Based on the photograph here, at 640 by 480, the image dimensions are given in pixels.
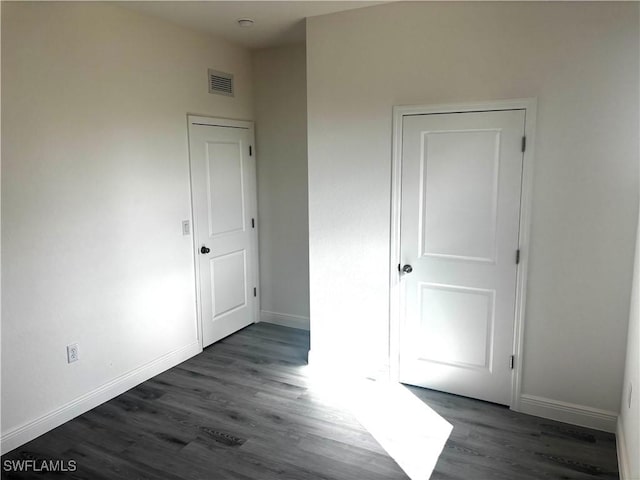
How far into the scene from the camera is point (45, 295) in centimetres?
284

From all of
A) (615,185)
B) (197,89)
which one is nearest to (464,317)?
(615,185)

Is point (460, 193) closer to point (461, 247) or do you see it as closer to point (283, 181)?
point (461, 247)

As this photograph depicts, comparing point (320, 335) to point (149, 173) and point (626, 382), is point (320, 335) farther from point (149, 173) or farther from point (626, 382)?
point (626, 382)

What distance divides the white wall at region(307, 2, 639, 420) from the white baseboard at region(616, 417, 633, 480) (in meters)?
0.17

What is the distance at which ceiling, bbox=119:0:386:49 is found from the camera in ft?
10.2

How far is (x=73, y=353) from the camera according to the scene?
3.03m

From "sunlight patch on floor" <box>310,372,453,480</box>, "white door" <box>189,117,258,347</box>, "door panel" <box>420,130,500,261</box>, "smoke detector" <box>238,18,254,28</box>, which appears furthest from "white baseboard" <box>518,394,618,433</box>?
"smoke detector" <box>238,18,254,28</box>

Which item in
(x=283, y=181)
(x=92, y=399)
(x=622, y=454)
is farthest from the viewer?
(x=283, y=181)

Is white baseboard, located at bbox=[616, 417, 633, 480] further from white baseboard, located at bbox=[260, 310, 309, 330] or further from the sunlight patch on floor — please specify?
white baseboard, located at bbox=[260, 310, 309, 330]

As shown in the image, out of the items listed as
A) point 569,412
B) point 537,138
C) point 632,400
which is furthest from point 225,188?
point 632,400

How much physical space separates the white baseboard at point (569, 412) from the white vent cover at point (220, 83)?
3.36 m

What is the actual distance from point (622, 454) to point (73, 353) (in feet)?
10.8

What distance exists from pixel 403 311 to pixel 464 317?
425 mm

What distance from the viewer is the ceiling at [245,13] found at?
123 inches
